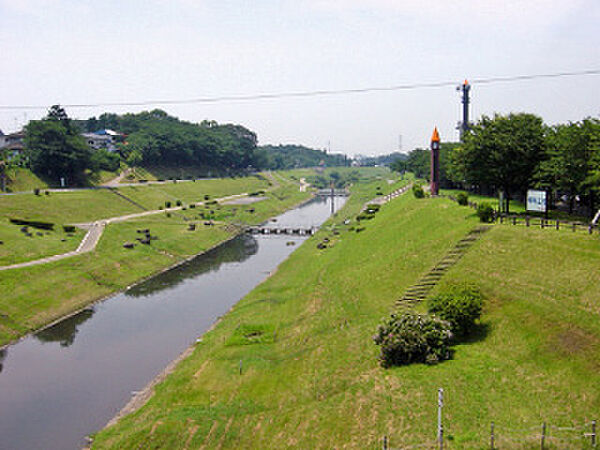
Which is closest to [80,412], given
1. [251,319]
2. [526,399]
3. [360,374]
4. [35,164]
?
[251,319]

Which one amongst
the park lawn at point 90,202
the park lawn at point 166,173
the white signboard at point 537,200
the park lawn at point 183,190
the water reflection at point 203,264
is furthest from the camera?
the park lawn at point 166,173

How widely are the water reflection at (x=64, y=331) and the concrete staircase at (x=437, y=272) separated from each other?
33283mm

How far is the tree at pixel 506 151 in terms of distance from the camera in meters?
53.3

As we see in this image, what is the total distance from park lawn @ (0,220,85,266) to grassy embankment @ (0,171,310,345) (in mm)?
474

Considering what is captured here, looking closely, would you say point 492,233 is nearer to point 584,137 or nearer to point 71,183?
point 584,137

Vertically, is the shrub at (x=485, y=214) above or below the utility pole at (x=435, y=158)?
below

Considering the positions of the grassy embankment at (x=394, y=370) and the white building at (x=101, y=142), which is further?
the white building at (x=101, y=142)

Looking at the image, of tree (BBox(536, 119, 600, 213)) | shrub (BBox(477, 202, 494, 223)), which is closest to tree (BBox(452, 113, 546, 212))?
tree (BBox(536, 119, 600, 213))

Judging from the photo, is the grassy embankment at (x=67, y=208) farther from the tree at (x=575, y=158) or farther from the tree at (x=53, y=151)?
the tree at (x=575, y=158)

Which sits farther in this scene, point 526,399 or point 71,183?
point 71,183

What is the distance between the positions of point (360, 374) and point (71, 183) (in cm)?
11628

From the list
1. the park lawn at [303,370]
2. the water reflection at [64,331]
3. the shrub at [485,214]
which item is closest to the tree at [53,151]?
the water reflection at [64,331]

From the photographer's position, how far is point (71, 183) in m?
120

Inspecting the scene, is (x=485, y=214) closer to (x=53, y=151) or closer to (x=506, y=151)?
(x=506, y=151)
